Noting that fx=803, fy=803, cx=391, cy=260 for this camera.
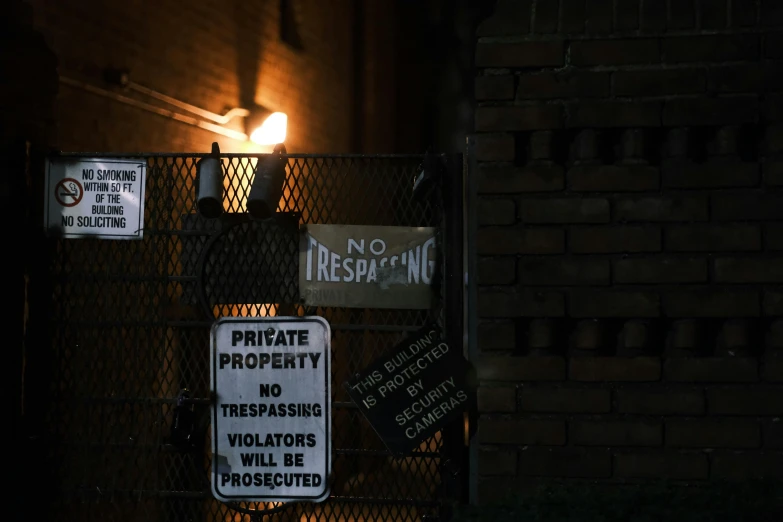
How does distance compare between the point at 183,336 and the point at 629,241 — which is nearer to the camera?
the point at 629,241

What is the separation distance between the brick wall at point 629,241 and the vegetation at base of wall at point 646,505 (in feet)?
1.30

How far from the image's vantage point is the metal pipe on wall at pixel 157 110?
5.42 metres

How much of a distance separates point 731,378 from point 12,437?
3139 mm

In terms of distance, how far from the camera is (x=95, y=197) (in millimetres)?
3770

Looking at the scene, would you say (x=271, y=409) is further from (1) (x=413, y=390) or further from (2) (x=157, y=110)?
(2) (x=157, y=110)

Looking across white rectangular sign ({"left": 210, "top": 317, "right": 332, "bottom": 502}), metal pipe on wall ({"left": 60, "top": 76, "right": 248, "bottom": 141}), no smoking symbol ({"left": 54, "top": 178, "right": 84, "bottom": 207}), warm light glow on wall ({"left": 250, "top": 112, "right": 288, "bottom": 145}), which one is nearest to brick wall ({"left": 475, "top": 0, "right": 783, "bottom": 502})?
white rectangular sign ({"left": 210, "top": 317, "right": 332, "bottom": 502})

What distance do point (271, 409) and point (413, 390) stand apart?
2.10ft

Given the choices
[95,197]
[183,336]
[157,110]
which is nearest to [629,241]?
[183,336]

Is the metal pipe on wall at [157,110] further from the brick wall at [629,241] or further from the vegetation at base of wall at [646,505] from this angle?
the vegetation at base of wall at [646,505]

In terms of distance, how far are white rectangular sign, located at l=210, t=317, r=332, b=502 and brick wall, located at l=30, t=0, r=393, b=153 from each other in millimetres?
2505

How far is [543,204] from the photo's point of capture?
3.09 metres

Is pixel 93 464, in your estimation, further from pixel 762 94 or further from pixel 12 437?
pixel 762 94

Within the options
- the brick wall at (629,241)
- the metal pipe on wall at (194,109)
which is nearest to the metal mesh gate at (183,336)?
the brick wall at (629,241)

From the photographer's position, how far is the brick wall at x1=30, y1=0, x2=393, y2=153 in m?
5.48
